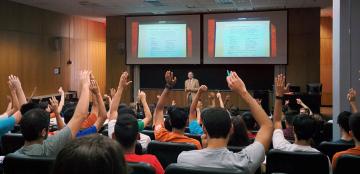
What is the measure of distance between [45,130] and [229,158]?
123 centimetres

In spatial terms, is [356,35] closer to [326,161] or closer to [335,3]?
[335,3]

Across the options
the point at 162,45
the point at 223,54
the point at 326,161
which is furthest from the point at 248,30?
the point at 326,161

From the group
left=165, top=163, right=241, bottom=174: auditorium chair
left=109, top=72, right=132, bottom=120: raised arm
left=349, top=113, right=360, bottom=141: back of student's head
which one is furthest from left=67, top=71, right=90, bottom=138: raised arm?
left=349, top=113, right=360, bottom=141: back of student's head

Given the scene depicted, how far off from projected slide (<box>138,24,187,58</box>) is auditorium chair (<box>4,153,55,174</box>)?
10406 mm

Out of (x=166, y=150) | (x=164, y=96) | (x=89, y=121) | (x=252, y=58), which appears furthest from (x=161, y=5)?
(x=166, y=150)

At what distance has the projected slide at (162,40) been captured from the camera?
12.3 metres

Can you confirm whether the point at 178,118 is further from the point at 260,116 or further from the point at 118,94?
the point at 260,116

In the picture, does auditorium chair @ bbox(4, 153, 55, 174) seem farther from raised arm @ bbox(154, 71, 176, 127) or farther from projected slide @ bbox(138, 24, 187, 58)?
projected slide @ bbox(138, 24, 187, 58)

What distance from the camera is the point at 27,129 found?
2369 mm

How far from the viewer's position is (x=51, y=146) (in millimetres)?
2195

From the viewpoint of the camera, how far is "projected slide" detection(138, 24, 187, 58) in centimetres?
1231

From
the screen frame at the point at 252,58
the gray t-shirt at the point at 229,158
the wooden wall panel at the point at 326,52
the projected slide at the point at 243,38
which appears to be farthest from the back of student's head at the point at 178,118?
the wooden wall panel at the point at 326,52

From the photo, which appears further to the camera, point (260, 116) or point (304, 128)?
point (304, 128)

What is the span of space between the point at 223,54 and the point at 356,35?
6849 millimetres
